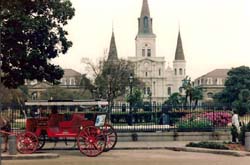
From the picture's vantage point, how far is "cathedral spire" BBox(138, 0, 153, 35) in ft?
583

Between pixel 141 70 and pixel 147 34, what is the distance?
18.5 m

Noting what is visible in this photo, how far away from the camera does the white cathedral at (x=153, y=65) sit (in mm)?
161962

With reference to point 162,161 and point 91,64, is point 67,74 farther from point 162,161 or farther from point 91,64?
point 162,161

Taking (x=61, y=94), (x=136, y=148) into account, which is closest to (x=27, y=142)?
(x=136, y=148)

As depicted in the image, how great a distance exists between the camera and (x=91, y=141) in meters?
20.2

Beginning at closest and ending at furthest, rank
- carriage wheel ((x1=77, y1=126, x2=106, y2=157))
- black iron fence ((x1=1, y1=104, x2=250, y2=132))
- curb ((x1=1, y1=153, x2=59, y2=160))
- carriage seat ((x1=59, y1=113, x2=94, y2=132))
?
curb ((x1=1, y1=153, x2=59, y2=160)), carriage wheel ((x1=77, y1=126, x2=106, y2=157)), carriage seat ((x1=59, y1=113, x2=94, y2=132)), black iron fence ((x1=1, y1=104, x2=250, y2=132))

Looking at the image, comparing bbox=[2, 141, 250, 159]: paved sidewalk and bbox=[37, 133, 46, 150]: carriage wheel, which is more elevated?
bbox=[37, 133, 46, 150]: carriage wheel

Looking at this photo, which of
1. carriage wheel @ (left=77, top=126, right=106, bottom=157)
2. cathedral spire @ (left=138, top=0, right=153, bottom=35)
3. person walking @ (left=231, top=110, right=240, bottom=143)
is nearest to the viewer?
carriage wheel @ (left=77, top=126, right=106, bottom=157)

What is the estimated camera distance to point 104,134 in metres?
20.6

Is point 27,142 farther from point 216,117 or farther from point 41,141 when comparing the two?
point 216,117

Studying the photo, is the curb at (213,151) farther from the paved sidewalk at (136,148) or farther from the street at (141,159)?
the street at (141,159)

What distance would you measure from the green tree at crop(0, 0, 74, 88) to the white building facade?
411ft

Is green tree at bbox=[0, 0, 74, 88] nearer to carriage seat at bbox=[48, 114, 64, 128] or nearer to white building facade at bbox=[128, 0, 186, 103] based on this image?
carriage seat at bbox=[48, 114, 64, 128]

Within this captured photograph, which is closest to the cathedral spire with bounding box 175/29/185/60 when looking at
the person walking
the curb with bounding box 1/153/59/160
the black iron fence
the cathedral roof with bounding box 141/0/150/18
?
the cathedral roof with bounding box 141/0/150/18
